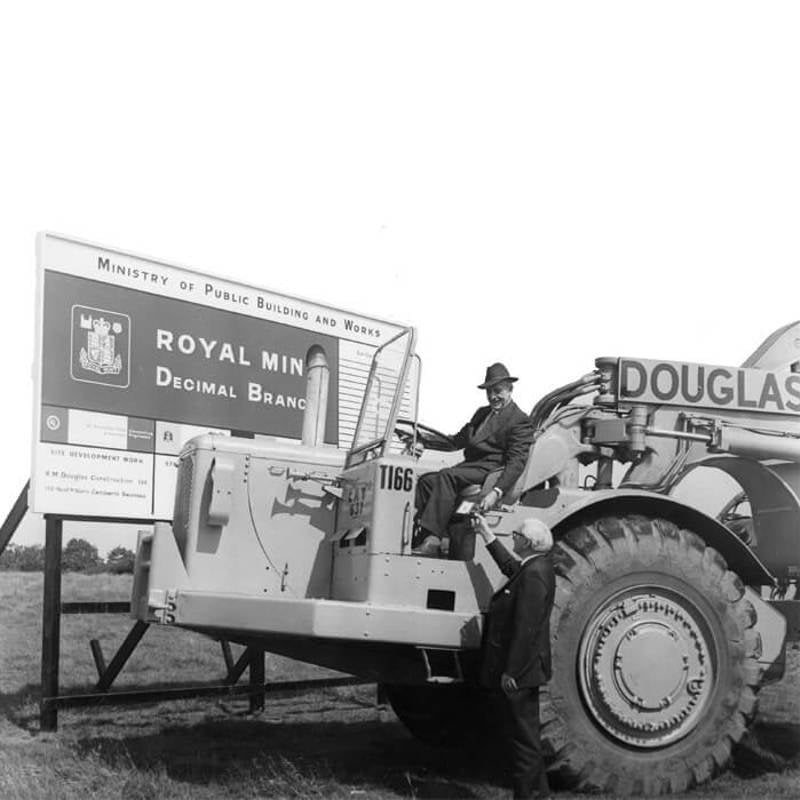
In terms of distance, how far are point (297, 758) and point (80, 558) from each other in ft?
33.5

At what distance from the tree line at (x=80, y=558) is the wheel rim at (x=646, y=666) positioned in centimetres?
1126

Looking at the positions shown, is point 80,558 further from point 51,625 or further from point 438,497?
point 438,497

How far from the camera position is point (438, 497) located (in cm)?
646

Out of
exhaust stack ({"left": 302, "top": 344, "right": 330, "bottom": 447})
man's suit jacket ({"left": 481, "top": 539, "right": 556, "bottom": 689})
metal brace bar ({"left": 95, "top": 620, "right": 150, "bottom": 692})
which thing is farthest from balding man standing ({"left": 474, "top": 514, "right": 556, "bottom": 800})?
metal brace bar ({"left": 95, "top": 620, "right": 150, "bottom": 692})

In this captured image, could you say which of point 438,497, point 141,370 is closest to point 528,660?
point 438,497

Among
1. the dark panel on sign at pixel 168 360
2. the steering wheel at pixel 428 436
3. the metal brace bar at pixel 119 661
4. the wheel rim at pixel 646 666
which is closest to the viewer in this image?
the wheel rim at pixel 646 666

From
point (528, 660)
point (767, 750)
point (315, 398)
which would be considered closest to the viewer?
point (528, 660)

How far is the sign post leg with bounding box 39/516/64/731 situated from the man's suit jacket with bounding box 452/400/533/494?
350 cm

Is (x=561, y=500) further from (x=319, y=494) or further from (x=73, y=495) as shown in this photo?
(x=73, y=495)

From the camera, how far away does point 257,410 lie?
377 inches

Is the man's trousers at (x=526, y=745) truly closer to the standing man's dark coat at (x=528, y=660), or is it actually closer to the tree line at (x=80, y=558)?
the standing man's dark coat at (x=528, y=660)

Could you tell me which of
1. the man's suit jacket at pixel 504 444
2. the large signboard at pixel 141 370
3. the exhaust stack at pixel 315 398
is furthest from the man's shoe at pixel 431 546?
the large signboard at pixel 141 370

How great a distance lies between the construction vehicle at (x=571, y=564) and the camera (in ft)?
20.0

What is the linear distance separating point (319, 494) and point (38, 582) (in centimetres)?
1136
